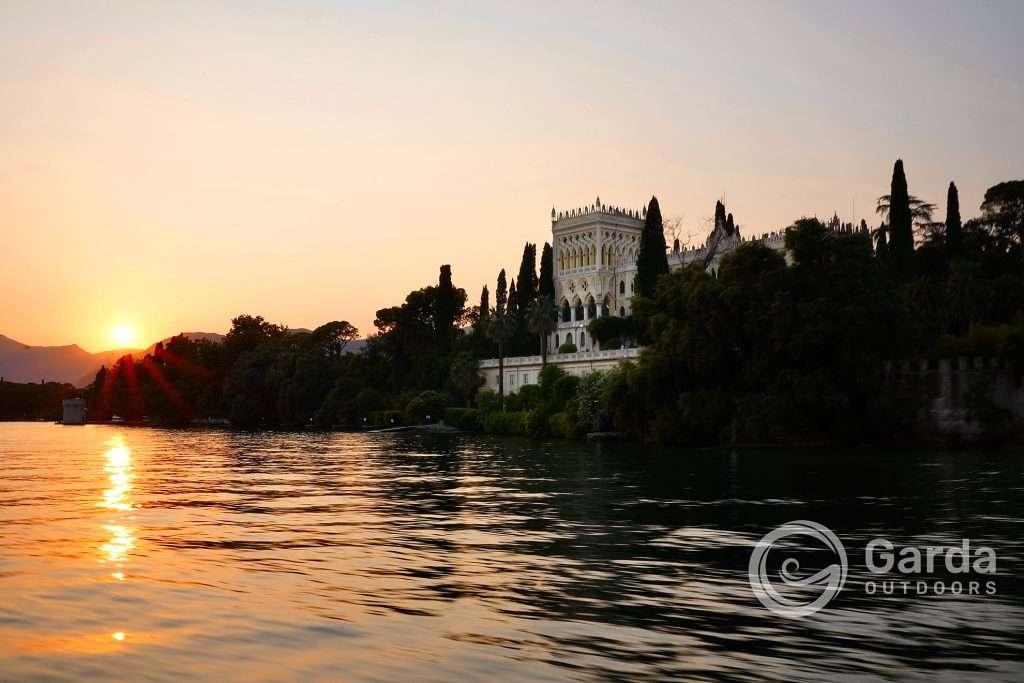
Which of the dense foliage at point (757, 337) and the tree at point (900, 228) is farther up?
the tree at point (900, 228)

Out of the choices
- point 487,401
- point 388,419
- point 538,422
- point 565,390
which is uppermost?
point 565,390

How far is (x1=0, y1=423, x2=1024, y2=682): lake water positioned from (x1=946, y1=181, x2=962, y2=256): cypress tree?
52.5 m

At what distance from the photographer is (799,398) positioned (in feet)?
209

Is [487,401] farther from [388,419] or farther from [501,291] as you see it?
[501,291]

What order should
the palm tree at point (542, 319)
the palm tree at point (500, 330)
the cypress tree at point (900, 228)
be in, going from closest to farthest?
the cypress tree at point (900, 228)
the palm tree at point (542, 319)
the palm tree at point (500, 330)

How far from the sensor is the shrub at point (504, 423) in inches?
3733

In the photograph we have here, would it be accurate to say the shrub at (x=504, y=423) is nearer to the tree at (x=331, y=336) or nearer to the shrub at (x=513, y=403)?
the shrub at (x=513, y=403)

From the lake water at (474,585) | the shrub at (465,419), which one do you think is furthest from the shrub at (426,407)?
the lake water at (474,585)

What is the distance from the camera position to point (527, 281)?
122938 millimetres

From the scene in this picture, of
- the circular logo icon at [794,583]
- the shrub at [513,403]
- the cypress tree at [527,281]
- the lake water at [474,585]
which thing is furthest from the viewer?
the cypress tree at [527,281]

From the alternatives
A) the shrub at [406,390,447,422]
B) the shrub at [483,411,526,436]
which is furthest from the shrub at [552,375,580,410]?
the shrub at [406,390,447,422]

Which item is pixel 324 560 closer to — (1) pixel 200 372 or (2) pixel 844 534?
(2) pixel 844 534

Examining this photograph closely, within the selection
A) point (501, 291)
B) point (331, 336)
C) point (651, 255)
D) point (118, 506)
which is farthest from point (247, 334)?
point (118, 506)

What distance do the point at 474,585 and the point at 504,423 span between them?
81751mm
